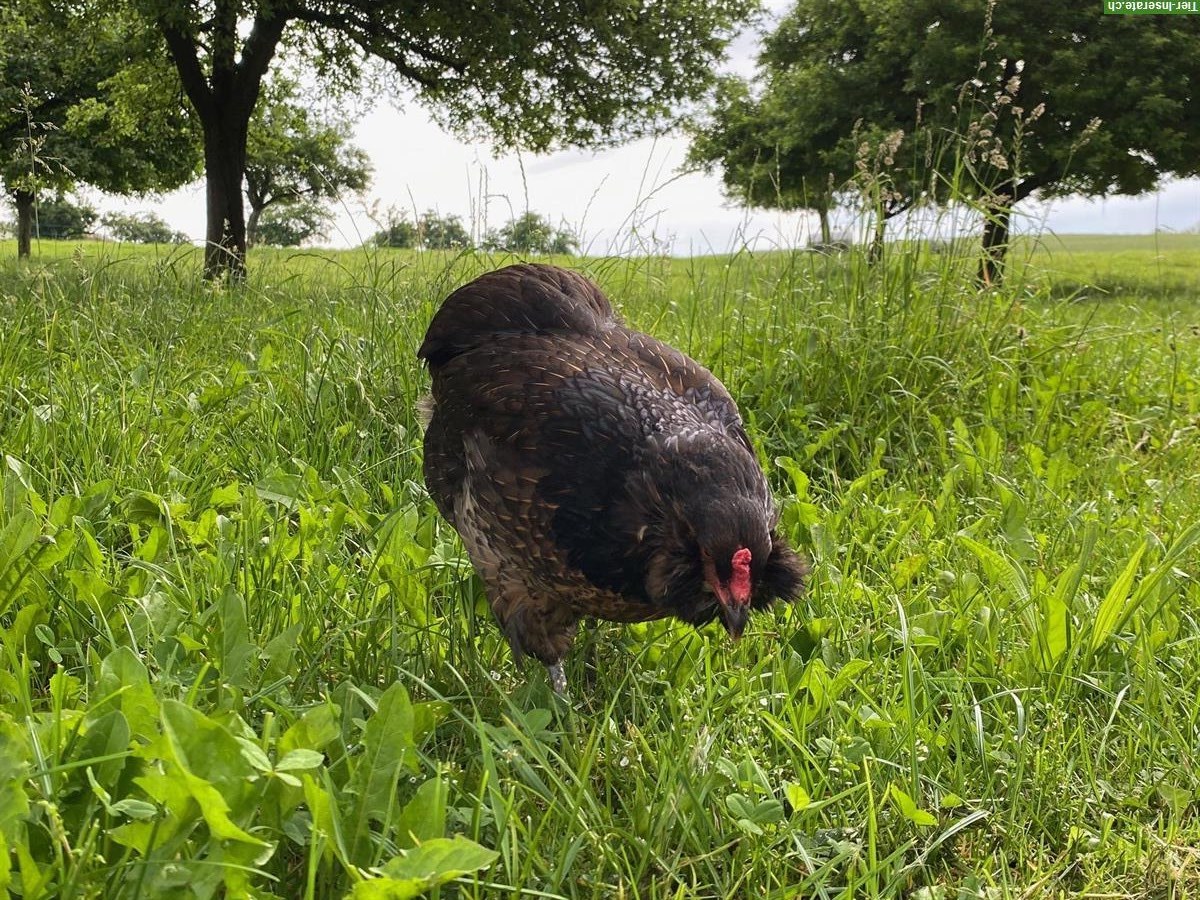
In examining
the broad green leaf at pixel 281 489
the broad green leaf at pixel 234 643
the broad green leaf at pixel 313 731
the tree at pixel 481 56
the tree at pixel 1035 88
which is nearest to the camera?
the broad green leaf at pixel 313 731

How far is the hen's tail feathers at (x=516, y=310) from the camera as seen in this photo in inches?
103

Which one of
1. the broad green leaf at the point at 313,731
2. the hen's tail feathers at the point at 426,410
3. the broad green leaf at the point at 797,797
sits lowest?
the broad green leaf at the point at 797,797

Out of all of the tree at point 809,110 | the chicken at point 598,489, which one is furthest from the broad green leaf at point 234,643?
the tree at point 809,110

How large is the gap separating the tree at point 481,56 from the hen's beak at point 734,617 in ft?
31.3

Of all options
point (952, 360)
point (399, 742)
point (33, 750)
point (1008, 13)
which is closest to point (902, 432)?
point (952, 360)

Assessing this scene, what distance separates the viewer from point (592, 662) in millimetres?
2381

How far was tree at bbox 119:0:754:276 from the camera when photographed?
33.7 ft

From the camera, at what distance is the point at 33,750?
130 centimetres

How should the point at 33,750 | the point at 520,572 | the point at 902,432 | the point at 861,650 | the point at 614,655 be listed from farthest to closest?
the point at 902,432, the point at 614,655, the point at 861,650, the point at 520,572, the point at 33,750

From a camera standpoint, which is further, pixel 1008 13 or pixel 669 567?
pixel 1008 13

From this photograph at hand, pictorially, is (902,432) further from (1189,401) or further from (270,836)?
(270,836)

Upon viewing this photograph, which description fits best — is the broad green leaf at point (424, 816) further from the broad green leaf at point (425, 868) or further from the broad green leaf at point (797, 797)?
the broad green leaf at point (797, 797)

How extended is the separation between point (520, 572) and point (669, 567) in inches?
17.7

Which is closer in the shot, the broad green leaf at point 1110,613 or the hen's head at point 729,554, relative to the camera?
the hen's head at point 729,554
